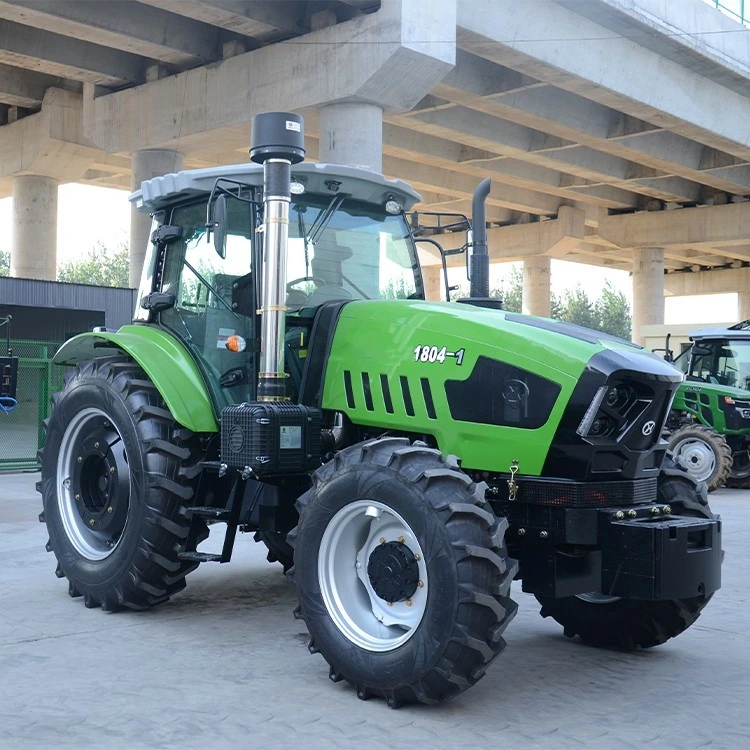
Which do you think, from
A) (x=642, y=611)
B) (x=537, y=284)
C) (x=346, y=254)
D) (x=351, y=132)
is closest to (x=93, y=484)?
(x=346, y=254)

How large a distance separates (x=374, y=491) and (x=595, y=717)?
1432 mm

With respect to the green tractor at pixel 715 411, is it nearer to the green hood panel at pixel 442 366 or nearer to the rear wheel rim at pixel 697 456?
the rear wheel rim at pixel 697 456

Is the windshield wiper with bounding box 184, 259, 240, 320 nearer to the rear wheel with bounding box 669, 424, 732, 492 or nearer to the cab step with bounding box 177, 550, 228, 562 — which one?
the cab step with bounding box 177, 550, 228, 562

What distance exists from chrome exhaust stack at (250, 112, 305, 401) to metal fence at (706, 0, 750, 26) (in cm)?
1952

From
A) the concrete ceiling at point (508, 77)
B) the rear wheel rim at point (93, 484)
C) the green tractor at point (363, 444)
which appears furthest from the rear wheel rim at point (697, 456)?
the rear wheel rim at point (93, 484)

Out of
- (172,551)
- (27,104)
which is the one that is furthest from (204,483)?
(27,104)

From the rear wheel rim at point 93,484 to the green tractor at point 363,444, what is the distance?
2 cm

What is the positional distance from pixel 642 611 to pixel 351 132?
1343 centimetres

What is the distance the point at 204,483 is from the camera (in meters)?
6.85

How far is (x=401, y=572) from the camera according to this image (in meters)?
5.18

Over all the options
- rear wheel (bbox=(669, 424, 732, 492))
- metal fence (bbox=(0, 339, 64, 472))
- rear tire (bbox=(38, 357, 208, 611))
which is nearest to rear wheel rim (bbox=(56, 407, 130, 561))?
rear tire (bbox=(38, 357, 208, 611))

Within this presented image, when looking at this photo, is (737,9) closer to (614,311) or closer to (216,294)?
(216,294)

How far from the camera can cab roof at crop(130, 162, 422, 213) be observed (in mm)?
6672

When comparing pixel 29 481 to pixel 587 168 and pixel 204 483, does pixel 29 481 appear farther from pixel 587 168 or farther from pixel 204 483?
pixel 587 168
